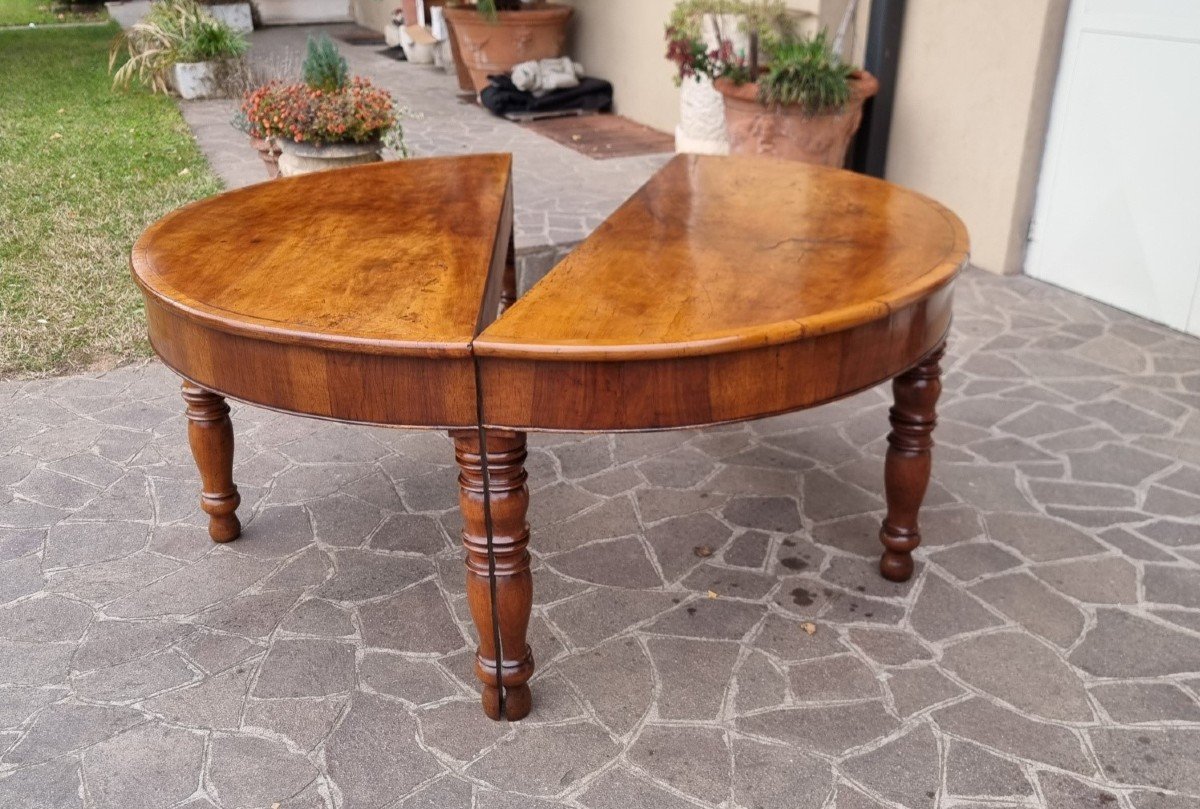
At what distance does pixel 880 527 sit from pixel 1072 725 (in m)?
0.77

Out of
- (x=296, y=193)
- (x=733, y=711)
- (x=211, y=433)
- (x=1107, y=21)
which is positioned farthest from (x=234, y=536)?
(x=1107, y=21)

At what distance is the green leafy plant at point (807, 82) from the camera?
15.6ft

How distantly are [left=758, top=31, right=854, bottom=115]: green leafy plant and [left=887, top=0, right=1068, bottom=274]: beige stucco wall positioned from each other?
1.34 ft

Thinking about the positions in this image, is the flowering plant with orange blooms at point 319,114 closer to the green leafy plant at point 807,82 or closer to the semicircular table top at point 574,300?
the green leafy plant at point 807,82

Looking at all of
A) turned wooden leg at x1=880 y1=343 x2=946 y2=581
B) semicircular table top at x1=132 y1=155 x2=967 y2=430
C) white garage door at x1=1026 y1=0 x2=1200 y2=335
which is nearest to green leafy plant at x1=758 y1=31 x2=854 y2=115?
white garage door at x1=1026 y1=0 x2=1200 y2=335

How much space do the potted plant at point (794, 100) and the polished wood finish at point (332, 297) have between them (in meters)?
2.59

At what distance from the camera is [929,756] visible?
2.00 metres

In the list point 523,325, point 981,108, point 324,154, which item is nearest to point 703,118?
point 981,108

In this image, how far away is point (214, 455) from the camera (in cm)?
261

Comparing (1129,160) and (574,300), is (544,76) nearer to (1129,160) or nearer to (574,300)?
(1129,160)

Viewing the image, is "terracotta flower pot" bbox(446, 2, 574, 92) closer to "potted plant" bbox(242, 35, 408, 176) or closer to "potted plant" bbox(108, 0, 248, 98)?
"potted plant" bbox(108, 0, 248, 98)

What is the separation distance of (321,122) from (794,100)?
213cm

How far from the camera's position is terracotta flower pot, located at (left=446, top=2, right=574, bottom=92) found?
7.99 meters

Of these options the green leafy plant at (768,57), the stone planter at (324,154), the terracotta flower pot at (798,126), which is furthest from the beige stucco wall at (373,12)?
the terracotta flower pot at (798,126)
